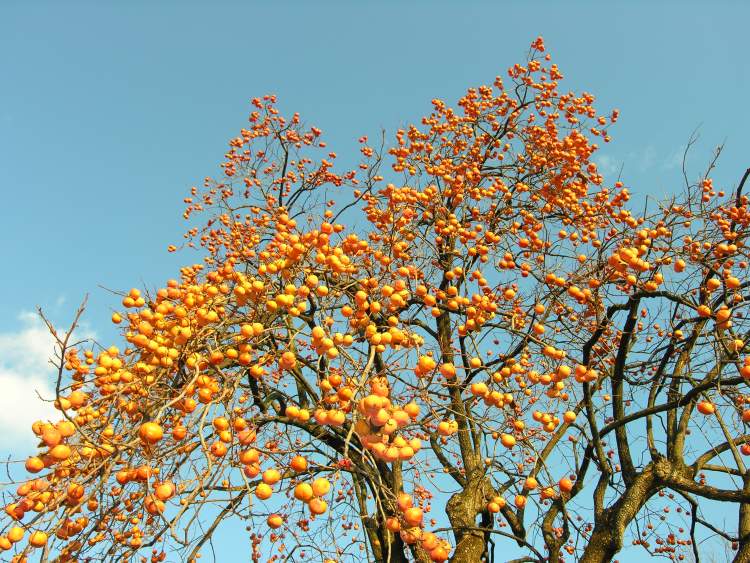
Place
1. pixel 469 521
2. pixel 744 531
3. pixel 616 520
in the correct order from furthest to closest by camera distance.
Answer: pixel 744 531
pixel 469 521
pixel 616 520

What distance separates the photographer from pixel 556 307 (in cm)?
497

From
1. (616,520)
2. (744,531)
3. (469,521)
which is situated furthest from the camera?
(744,531)

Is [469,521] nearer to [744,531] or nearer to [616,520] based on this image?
[616,520]

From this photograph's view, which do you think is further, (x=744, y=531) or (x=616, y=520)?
(x=744, y=531)

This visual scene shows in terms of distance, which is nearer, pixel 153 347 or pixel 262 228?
pixel 153 347

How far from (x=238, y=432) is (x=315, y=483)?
0.62 meters

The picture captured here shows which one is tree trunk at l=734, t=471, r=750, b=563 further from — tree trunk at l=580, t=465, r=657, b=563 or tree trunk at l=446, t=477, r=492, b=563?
tree trunk at l=446, t=477, r=492, b=563

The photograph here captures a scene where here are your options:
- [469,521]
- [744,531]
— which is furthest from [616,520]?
[744,531]

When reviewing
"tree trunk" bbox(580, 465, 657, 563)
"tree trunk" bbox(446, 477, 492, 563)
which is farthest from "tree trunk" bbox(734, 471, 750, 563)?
"tree trunk" bbox(446, 477, 492, 563)

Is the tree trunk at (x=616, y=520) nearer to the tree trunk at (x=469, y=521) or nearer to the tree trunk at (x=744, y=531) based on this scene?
the tree trunk at (x=744, y=531)

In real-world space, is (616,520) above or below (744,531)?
below

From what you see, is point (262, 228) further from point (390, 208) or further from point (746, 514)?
point (746, 514)

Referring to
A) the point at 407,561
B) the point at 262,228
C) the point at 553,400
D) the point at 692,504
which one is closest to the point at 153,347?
the point at 407,561

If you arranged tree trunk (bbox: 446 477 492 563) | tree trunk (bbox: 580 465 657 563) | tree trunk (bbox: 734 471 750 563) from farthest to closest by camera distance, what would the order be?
tree trunk (bbox: 446 477 492 563), tree trunk (bbox: 580 465 657 563), tree trunk (bbox: 734 471 750 563)
